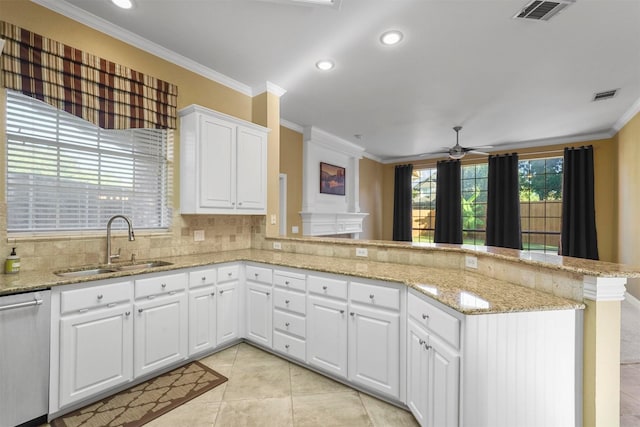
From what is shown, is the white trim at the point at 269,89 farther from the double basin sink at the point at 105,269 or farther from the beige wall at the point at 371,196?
the beige wall at the point at 371,196

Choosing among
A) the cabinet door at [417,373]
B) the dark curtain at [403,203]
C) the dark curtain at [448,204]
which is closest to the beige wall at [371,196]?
the dark curtain at [403,203]

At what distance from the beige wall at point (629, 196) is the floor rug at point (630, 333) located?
11.3 inches

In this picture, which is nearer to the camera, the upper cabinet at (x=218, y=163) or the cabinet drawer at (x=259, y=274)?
the cabinet drawer at (x=259, y=274)

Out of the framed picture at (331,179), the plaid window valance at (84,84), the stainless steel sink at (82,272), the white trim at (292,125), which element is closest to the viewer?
the plaid window valance at (84,84)

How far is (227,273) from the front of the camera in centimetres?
286

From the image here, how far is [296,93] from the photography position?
4.02 meters

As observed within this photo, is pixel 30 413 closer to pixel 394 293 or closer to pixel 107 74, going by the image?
pixel 394 293

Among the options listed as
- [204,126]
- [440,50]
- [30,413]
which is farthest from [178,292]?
[440,50]

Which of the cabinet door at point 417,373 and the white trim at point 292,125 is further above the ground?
the white trim at point 292,125

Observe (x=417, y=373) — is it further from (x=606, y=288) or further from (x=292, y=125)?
(x=292, y=125)

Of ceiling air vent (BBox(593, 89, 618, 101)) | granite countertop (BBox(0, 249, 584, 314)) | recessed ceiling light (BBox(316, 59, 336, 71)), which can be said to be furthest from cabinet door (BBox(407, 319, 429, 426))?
ceiling air vent (BBox(593, 89, 618, 101))

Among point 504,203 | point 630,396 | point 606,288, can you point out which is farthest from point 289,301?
point 504,203

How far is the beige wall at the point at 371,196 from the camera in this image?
7.82 meters

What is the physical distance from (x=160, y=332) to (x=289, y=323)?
40.6 inches
